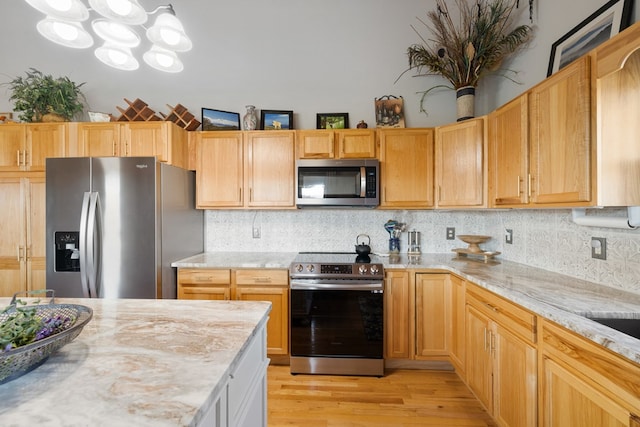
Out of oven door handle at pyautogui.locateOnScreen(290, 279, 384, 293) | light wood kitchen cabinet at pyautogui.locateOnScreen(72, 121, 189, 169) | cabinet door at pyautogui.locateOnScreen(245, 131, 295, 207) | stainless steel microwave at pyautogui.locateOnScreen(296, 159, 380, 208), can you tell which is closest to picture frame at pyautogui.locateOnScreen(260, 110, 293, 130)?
cabinet door at pyautogui.locateOnScreen(245, 131, 295, 207)

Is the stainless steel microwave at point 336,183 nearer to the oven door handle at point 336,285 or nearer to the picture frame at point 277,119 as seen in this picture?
the picture frame at point 277,119

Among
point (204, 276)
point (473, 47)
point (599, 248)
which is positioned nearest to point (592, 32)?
point (473, 47)

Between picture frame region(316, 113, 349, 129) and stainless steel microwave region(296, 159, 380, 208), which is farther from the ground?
picture frame region(316, 113, 349, 129)

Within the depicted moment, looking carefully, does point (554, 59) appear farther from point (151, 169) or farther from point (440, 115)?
point (151, 169)

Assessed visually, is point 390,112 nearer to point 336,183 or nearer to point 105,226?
point 336,183

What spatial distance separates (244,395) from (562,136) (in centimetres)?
199

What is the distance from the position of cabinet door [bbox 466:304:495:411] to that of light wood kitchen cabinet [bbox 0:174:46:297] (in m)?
3.69

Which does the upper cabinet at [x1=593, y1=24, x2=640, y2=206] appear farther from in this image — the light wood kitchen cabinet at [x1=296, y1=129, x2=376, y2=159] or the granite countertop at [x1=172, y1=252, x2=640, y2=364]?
the light wood kitchen cabinet at [x1=296, y1=129, x2=376, y2=159]

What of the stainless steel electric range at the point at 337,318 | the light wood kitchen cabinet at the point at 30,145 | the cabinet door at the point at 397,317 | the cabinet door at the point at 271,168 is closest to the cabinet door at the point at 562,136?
the cabinet door at the point at 397,317

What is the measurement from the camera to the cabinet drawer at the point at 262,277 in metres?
2.54

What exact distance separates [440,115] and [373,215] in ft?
4.21

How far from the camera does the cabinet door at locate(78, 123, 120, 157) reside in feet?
8.84

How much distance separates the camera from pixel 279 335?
8.34 feet

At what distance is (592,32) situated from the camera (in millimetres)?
1697
